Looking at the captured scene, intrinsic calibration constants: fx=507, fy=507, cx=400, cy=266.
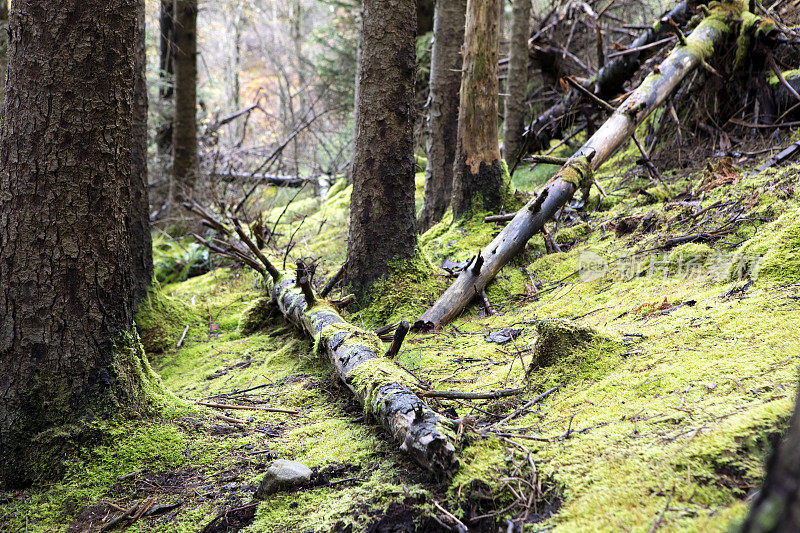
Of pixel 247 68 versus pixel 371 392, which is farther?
pixel 247 68

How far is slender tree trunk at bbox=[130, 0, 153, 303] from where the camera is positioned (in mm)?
5352

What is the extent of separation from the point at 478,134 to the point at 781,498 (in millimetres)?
5862

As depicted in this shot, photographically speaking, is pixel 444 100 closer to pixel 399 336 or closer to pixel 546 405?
pixel 399 336

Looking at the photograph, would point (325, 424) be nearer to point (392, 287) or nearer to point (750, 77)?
point (392, 287)

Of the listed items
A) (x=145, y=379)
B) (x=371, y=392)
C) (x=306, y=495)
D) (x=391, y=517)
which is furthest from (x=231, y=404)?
(x=391, y=517)

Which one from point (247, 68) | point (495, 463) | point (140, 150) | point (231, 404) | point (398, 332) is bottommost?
point (231, 404)

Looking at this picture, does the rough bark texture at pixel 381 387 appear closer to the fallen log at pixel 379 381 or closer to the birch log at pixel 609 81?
the fallen log at pixel 379 381

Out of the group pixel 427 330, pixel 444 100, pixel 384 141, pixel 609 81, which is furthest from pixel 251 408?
pixel 609 81

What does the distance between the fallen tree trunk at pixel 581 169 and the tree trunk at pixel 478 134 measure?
3.31ft

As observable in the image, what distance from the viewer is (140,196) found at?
541 centimetres

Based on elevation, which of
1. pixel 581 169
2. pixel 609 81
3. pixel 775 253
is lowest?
pixel 775 253

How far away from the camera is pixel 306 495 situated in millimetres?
2316

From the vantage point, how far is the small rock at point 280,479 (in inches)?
92.7

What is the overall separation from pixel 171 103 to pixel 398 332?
1191 centimetres
